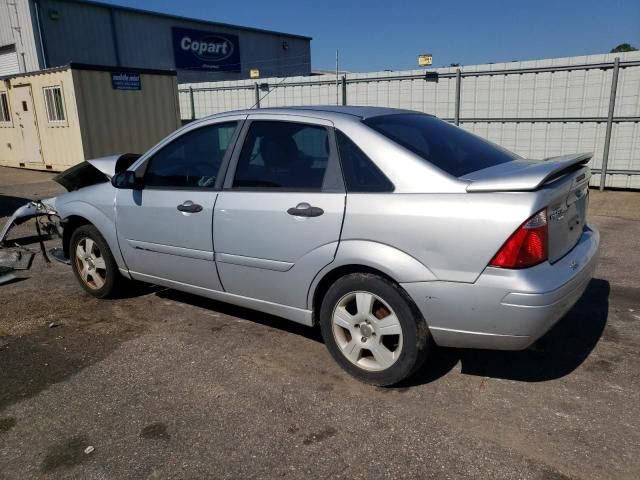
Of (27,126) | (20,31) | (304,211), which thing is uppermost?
(20,31)

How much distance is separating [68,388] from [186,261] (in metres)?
1.17

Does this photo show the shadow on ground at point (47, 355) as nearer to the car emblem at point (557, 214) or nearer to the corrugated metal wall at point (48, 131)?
the car emblem at point (557, 214)

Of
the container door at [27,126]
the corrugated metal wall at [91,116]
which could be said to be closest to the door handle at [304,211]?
the corrugated metal wall at [91,116]

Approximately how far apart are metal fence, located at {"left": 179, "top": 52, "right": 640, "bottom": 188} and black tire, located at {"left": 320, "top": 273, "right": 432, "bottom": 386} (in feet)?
30.0

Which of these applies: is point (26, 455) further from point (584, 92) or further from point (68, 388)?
point (584, 92)

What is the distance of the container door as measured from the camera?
14469 millimetres

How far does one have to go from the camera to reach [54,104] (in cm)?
1354

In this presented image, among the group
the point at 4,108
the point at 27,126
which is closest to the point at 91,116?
the point at 27,126

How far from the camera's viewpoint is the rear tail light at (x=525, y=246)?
100 inches

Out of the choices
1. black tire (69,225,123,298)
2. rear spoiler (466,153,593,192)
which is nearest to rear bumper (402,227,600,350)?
rear spoiler (466,153,593,192)

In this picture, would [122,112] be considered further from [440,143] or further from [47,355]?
[440,143]

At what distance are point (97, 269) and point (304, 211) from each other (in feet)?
8.31

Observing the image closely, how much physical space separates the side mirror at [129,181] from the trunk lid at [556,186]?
2.58m

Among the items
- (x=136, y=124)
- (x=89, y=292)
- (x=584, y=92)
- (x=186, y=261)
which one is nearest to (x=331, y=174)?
(x=186, y=261)
